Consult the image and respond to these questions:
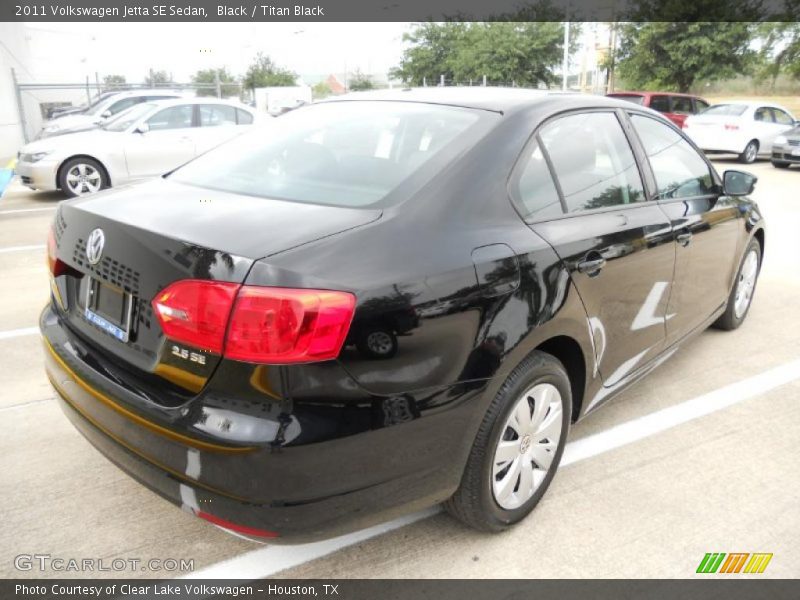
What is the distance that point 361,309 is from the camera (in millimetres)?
1848

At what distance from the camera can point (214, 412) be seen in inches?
72.8

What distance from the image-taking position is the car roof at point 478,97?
273cm

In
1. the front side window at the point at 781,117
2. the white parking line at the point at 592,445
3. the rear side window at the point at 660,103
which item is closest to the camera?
the white parking line at the point at 592,445

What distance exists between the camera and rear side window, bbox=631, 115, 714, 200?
3.38m

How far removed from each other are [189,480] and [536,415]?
129 cm

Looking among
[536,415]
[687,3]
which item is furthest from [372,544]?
[687,3]

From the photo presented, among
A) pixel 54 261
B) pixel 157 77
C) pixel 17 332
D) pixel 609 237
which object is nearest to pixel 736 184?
pixel 609 237

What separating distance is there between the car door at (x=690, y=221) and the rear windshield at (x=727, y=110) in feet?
49.2

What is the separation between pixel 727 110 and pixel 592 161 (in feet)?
55.1

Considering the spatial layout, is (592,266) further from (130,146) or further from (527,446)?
(130,146)

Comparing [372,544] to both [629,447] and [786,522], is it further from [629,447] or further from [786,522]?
[786,522]

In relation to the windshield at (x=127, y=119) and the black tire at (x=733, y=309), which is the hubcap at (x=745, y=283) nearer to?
the black tire at (x=733, y=309)

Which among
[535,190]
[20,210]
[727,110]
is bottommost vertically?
[20,210]

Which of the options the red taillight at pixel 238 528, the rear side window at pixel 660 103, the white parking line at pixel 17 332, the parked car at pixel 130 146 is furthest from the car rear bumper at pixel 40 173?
the rear side window at pixel 660 103
